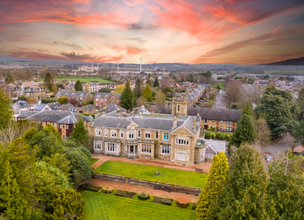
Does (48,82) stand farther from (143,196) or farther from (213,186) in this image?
(213,186)

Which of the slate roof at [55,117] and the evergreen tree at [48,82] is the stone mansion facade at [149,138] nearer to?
the slate roof at [55,117]

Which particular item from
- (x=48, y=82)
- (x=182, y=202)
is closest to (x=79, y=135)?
(x=182, y=202)

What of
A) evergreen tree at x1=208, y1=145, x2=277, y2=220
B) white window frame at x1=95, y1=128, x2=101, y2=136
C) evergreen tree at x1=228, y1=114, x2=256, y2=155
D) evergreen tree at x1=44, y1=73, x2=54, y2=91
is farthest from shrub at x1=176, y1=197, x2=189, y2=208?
evergreen tree at x1=44, y1=73, x2=54, y2=91

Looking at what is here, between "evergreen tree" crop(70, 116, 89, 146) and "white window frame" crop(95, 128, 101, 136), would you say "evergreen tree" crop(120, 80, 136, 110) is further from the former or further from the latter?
"evergreen tree" crop(70, 116, 89, 146)

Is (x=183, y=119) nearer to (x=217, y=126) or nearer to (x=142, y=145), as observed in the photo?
(x=142, y=145)

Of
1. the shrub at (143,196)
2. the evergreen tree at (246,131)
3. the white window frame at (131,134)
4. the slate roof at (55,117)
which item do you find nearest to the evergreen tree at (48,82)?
the slate roof at (55,117)

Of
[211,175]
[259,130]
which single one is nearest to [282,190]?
[211,175]
